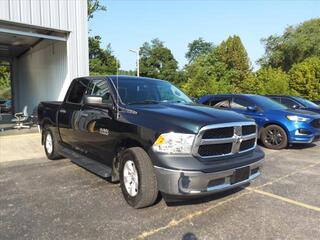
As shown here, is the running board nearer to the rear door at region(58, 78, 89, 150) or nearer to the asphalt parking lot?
the rear door at region(58, 78, 89, 150)

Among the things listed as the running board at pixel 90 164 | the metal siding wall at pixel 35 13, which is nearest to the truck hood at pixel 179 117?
the running board at pixel 90 164

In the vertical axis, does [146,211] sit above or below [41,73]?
below

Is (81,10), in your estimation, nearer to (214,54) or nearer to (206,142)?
(206,142)

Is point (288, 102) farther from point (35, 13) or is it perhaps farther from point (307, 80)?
point (307, 80)

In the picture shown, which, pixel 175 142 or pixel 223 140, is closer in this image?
pixel 175 142

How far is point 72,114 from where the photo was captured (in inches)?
250

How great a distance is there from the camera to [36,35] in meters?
11.7

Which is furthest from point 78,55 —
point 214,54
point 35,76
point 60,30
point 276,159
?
point 214,54

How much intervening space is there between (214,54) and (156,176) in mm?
52941

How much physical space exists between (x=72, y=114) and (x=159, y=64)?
210 feet

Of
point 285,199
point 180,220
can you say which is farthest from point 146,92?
point 285,199

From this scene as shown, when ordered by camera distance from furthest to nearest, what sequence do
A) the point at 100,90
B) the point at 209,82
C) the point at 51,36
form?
1. the point at 209,82
2. the point at 51,36
3. the point at 100,90

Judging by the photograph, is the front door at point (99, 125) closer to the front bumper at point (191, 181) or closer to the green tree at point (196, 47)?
the front bumper at point (191, 181)

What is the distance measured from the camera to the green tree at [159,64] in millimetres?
67375
